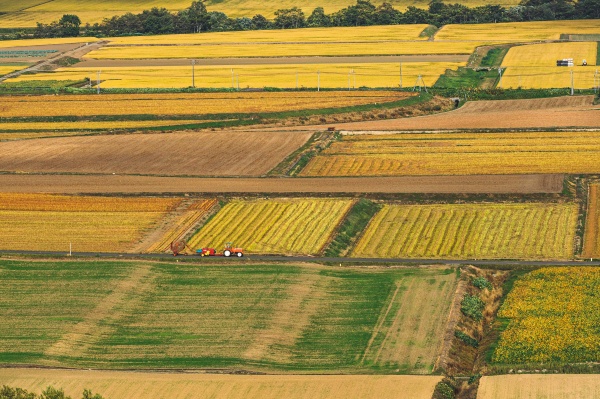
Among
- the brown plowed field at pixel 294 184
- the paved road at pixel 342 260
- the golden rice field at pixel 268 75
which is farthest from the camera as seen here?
the golden rice field at pixel 268 75

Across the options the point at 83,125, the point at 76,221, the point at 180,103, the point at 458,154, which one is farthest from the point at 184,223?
the point at 180,103

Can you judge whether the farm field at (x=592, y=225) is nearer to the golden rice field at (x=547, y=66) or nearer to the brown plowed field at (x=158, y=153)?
the brown plowed field at (x=158, y=153)

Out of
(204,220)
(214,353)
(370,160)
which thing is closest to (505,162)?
(370,160)

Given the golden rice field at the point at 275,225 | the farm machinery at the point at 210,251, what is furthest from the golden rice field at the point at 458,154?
the farm machinery at the point at 210,251

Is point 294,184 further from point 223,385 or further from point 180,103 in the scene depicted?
point 180,103

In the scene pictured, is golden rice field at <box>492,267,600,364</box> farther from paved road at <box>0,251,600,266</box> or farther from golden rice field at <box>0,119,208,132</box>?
golden rice field at <box>0,119,208,132</box>

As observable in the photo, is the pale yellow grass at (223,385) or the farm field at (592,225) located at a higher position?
the pale yellow grass at (223,385)

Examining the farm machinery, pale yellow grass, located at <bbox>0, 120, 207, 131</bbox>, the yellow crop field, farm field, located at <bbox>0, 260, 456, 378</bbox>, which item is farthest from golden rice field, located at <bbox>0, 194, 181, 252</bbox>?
the yellow crop field

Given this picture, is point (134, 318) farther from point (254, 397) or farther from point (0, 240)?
Answer: point (0, 240)
